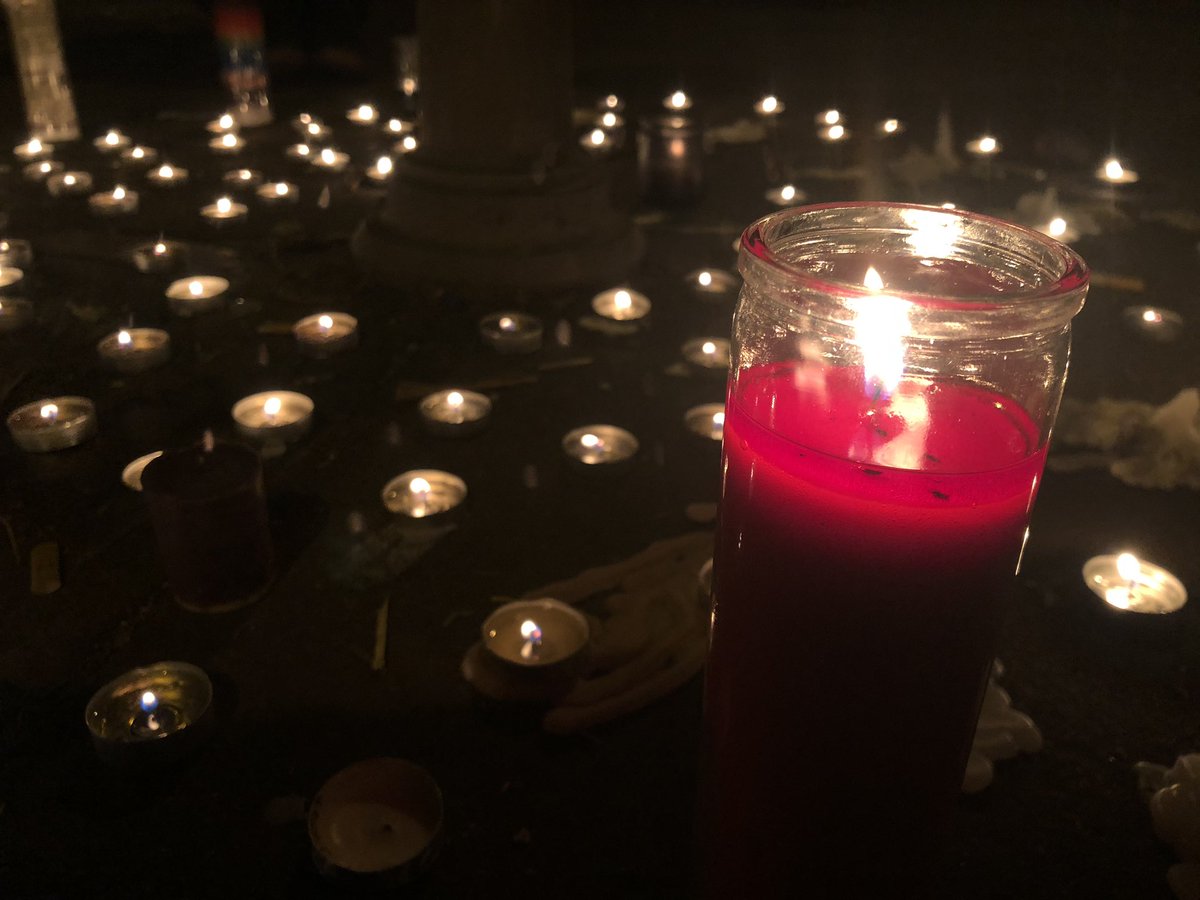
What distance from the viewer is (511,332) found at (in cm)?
336

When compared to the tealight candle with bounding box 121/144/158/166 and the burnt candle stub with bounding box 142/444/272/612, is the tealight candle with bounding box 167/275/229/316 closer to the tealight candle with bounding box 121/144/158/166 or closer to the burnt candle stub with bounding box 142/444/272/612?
the burnt candle stub with bounding box 142/444/272/612

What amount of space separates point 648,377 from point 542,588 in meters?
1.25

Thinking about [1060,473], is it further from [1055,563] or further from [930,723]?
[930,723]

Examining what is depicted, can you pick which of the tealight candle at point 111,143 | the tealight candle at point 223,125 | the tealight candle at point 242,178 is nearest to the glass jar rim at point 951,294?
the tealight candle at point 242,178

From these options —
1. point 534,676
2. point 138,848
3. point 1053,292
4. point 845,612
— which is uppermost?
point 1053,292

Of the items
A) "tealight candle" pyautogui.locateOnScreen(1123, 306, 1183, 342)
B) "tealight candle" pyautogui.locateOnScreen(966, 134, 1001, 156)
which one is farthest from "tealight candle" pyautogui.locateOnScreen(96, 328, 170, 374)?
"tealight candle" pyautogui.locateOnScreen(966, 134, 1001, 156)

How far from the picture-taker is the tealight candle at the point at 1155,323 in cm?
354

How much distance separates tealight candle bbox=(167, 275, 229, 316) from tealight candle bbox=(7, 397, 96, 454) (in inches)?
29.1

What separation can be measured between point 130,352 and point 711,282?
7.36ft

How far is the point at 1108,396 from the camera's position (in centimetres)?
318

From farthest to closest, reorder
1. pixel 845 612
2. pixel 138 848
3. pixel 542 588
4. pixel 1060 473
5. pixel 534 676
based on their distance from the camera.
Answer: pixel 1060 473
pixel 542 588
pixel 534 676
pixel 138 848
pixel 845 612

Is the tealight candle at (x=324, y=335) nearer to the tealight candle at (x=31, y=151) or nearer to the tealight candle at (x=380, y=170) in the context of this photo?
the tealight candle at (x=380, y=170)

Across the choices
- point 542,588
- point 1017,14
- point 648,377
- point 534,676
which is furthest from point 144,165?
point 1017,14

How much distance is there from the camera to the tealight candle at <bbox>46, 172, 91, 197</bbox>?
4843mm
